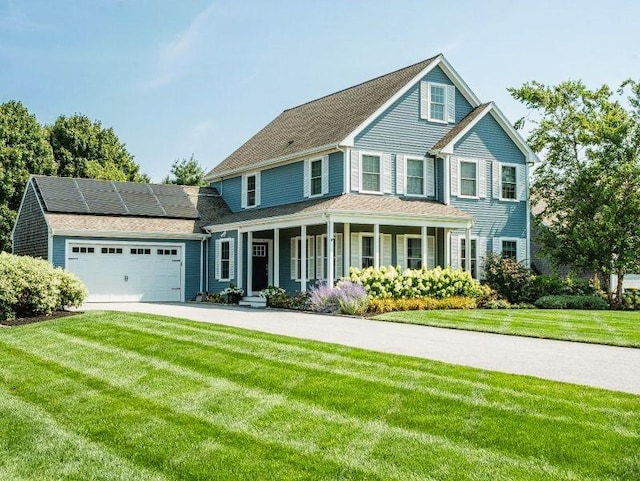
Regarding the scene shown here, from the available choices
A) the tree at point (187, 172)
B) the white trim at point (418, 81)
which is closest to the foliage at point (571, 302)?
the white trim at point (418, 81)

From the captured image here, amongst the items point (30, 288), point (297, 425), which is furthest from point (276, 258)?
point (297, 425)

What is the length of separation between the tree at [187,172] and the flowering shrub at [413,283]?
1065 inches

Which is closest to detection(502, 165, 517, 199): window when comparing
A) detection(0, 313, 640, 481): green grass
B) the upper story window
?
the upper story window

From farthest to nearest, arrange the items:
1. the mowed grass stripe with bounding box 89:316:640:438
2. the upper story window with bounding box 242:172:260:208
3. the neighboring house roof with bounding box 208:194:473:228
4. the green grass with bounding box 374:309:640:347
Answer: the upper story window with bounding box 242:172:260:208 < the neighboring house roof with bounding box 208:194:473:228 < the green grass with bounding box 374:309:640:347 < the mowed grass stripe with bounding box 89:316:640:438

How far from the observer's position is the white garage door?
26.0m

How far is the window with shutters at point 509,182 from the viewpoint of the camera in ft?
90.2

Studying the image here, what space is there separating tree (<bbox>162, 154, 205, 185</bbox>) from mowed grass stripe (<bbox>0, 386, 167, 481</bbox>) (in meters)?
40.1

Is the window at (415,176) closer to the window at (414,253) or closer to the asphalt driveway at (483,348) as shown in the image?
the window at (414,253)

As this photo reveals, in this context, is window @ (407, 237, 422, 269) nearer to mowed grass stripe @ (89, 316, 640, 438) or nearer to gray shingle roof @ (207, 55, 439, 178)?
gray shingle roof @ (207, 55, 439, 178)

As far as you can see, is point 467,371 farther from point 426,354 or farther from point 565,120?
point 565,120

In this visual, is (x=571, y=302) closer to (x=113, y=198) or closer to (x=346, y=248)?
(x=346, y=248)

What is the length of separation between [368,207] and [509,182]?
7840mm

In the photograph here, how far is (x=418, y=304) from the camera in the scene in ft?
70.1

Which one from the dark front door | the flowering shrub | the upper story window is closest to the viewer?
the flowering shrub
